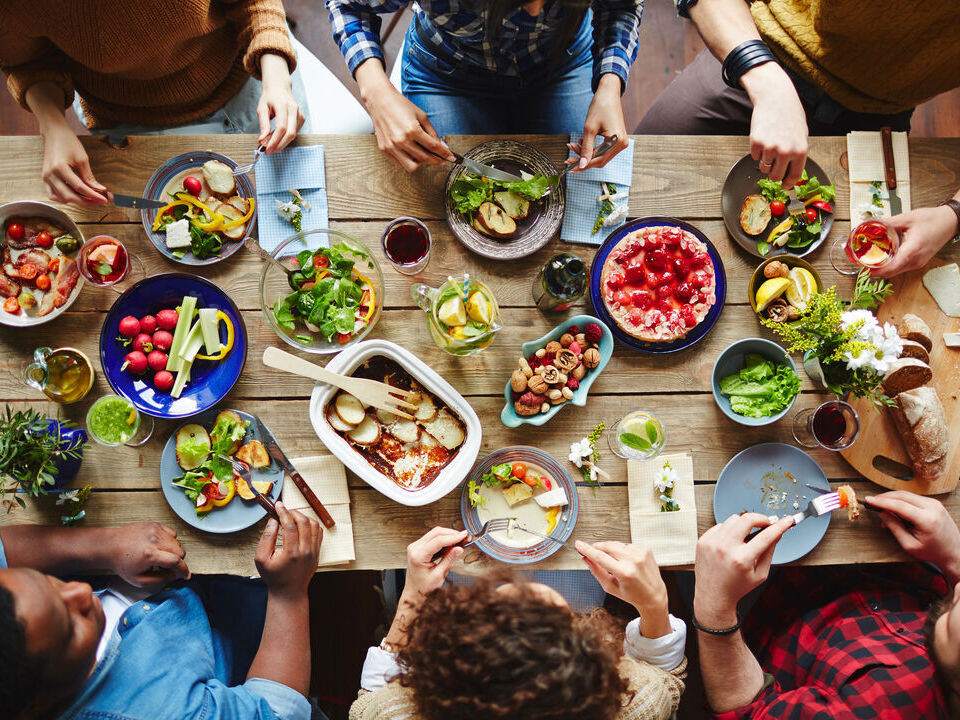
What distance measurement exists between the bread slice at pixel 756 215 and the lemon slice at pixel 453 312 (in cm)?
94

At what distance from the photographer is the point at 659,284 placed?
1761mm

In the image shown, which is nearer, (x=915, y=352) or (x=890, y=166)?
(x=915, y=352)

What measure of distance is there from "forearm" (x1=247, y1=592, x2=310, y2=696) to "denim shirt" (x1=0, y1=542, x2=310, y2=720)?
0.04m

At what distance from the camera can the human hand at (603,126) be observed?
175 centimetres

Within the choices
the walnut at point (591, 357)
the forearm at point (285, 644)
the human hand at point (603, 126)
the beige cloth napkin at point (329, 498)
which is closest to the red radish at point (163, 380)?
the beige cloth napkin at point (329, 498)

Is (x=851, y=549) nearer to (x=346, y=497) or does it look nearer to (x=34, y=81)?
(x=346, y=497)

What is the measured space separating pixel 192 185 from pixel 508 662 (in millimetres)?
1608

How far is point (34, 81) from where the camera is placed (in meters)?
1.74

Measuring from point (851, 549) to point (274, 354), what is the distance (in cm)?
185

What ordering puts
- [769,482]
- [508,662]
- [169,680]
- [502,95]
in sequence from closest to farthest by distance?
[508,662], [169,680], [769,482], [502,95]

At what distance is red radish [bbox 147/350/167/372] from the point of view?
170cm

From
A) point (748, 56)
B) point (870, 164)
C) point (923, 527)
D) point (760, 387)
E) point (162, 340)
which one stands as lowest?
point (923, 527)

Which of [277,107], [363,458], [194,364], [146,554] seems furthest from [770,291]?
[146,554]

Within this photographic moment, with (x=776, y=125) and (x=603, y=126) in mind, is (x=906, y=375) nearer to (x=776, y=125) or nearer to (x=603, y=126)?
(x=776, y=125)
